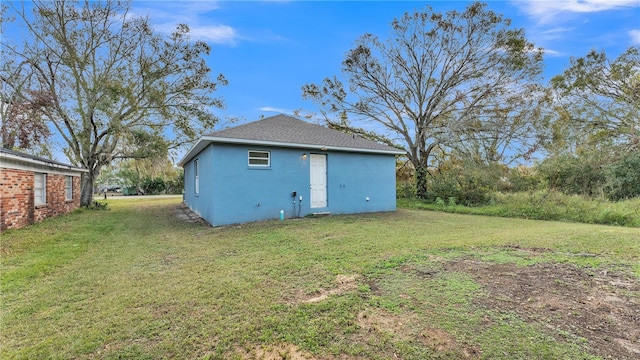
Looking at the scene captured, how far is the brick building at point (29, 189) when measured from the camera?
24.2 feet

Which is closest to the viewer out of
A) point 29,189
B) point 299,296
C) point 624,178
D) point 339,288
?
point 299,296

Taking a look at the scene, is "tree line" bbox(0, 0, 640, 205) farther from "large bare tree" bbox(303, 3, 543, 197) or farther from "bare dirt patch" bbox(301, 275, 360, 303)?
"bare dirt patch" bbox(301, 275, 360, 303)

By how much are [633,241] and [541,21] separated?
8655 millimetres

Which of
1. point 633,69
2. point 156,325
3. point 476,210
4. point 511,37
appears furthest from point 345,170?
point 633,69

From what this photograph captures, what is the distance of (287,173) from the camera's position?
9.63 meters

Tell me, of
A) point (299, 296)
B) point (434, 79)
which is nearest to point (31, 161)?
point (299, 296)

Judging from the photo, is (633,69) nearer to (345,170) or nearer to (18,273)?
(345,170)

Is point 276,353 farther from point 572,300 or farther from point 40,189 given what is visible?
point 40,189

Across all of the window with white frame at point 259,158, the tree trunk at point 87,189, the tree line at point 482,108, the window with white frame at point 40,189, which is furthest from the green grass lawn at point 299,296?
the tree trunk at point 87,189

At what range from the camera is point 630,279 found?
3566 mm

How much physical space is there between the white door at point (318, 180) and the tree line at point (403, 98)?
8.46 meters

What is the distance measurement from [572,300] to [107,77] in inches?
733

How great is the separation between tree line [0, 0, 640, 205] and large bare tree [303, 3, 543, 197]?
0.06 metres

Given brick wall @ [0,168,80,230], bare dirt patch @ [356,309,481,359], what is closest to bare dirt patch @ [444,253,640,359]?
bare dirt patch @ [356,309,481,359]
